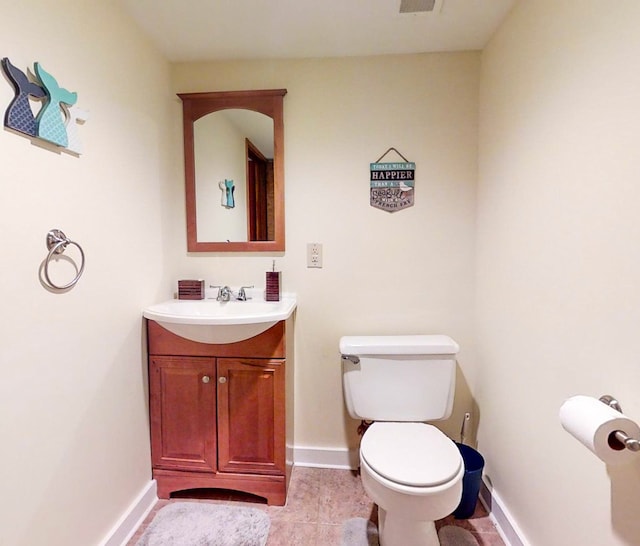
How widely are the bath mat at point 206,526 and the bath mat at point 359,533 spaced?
1.12ft

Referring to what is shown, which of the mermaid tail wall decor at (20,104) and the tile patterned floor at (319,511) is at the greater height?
the mermaid tail wall decor at (20,104)

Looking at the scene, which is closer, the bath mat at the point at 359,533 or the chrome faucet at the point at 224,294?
the bath mat at the point at 359,533

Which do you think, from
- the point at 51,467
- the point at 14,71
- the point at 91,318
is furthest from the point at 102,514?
the point at 14,71

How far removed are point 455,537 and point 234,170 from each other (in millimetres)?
2038

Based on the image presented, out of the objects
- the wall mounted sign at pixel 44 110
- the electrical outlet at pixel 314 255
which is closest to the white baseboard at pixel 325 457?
the electrical outlet at pixel 314 255

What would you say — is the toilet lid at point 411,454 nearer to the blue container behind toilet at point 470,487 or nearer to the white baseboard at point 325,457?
the blue container behind toilet at point 470,487

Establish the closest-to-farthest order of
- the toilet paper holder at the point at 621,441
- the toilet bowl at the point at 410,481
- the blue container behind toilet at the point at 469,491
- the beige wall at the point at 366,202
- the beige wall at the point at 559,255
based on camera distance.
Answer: the toilet paper holder at the point at 621,441, the beige wall at the point at 559,255, the toilet bowl at the point at 410,481, the blue container behind toilet at the point at 469,491, the beige wall at the point at 366,202

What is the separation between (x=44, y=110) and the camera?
41.2 inches

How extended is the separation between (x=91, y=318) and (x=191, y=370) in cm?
51

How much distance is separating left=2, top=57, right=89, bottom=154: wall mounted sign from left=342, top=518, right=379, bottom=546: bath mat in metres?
1.84

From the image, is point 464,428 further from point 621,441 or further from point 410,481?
point 621,441

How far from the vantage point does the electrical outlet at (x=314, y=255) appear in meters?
1.86

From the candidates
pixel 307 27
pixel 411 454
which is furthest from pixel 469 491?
pixel 307 27

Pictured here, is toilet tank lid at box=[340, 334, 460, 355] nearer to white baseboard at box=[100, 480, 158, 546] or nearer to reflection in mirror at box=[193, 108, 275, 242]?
reflection in mirror at box=[193, 108, 275, 242]
